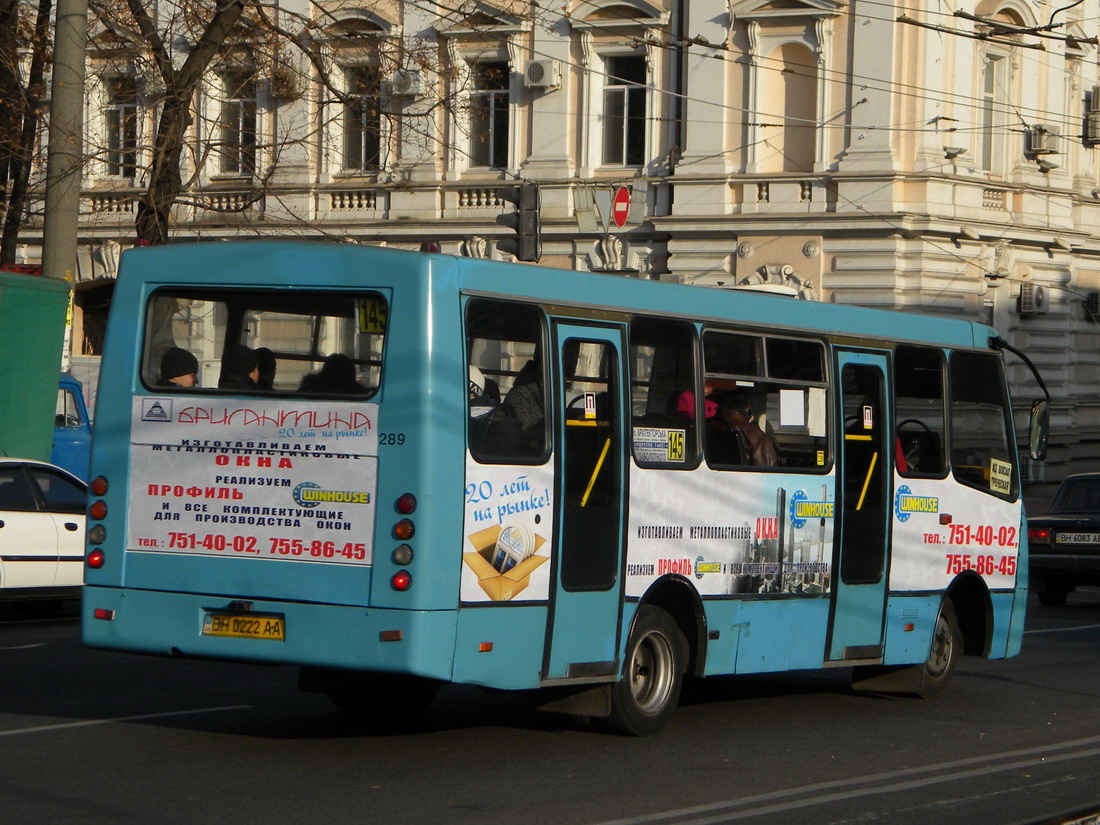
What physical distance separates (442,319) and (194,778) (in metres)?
2.45

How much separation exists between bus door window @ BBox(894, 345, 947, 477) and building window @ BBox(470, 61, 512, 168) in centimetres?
2242

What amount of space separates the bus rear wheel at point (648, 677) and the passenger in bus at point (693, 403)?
114 cm

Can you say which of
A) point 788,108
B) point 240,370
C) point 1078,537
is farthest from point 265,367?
point 788,108

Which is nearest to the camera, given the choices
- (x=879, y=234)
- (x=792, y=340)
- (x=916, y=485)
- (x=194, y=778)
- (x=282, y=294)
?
(x=194, y=778)

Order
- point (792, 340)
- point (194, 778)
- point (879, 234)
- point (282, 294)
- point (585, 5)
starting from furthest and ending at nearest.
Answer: point (585, 5)
point (879, 234)
point (792, 340)
point (282, 294)
point (194, 778)

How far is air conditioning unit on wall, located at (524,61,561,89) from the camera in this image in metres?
33.2

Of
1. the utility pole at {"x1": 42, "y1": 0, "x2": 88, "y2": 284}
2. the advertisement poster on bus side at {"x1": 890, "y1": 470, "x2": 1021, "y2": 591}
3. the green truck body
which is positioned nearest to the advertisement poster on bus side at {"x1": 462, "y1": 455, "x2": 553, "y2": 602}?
the advertisement poster on bus side at {"x1": 890, "y1": 470, "x2": 1021, "y2": 591}

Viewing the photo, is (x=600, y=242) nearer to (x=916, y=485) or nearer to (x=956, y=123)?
(x=956, y=123)

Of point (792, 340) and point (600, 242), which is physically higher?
point (600, 242)

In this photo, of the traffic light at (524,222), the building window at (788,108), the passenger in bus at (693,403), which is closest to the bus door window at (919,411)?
the passenger in bus at (693,403)

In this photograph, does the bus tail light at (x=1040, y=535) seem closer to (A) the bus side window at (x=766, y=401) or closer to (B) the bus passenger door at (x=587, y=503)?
(A) the bus side window at (x=766, y=401)

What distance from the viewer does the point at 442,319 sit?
861 cm

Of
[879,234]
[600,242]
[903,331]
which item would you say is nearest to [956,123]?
[879,234]

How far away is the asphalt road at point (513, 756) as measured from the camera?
7.73m
